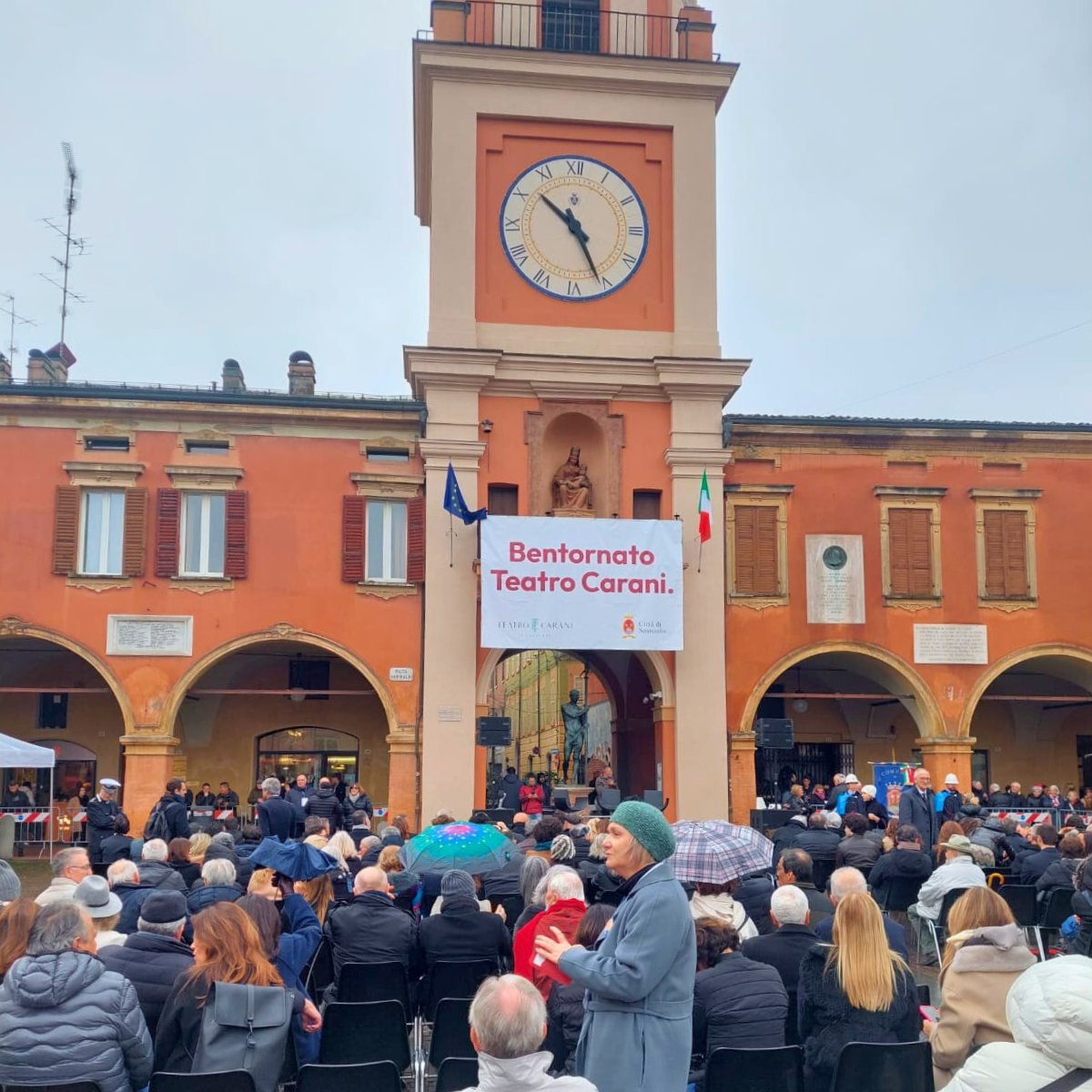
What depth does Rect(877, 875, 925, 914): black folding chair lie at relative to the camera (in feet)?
36.7

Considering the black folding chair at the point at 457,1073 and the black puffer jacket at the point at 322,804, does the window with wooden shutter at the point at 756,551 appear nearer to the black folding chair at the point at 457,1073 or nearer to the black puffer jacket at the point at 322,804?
the black puffer jacket at the point at 322,804

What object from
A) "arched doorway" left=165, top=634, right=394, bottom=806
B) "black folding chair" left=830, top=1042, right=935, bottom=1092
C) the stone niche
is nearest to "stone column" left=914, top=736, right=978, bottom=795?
the stone niche

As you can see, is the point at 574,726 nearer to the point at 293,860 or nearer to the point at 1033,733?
the point at 1033,733

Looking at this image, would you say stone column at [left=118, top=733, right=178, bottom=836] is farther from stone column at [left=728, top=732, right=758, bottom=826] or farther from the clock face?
the clock face

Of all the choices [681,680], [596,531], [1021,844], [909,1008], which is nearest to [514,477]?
[596,531]

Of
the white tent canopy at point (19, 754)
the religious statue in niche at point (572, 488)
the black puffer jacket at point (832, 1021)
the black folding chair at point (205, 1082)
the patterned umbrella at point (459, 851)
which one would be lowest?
the black folding chair at point (205, 1082)

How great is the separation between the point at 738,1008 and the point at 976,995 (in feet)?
3.22

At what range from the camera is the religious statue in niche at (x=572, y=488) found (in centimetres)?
2141

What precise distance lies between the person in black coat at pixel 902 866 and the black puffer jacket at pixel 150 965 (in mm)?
6974

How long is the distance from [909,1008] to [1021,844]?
8.11m

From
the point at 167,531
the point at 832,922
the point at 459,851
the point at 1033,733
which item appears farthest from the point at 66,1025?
the point at 1033,733

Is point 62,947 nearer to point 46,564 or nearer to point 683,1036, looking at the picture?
point 683,1036

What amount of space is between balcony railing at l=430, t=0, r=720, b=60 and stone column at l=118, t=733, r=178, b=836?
1280 cm

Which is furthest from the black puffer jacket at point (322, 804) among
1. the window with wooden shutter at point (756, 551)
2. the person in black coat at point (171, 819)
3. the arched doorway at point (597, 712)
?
the window with wooden shutter at point (756, 551)
